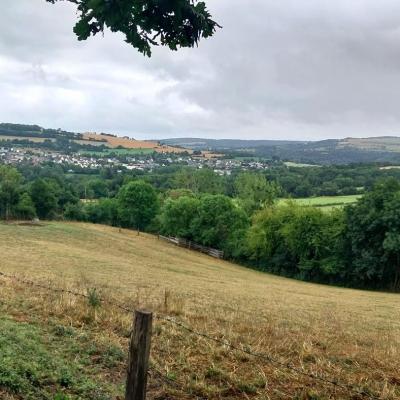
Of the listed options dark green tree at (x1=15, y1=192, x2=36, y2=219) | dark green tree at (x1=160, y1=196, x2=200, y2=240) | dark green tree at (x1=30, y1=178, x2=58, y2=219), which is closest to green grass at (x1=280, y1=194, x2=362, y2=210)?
dark green tree at (x1=160, y1=196, x2=200, y2=240)

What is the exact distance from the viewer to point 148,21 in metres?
5.75

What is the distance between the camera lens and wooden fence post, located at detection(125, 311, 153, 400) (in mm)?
5035

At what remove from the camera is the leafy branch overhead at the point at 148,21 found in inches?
206

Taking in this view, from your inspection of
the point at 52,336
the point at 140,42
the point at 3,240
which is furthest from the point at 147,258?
the point at 140,42

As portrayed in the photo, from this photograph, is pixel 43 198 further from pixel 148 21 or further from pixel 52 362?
pixel 148 21

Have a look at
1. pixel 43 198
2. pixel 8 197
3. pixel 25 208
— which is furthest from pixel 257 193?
pixel 8 197

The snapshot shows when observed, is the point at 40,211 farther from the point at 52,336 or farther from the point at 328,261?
the point at 52,336

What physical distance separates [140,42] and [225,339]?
6417mm

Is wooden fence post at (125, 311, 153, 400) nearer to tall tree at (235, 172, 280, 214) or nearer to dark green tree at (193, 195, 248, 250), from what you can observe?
dark green tree at (193, 195, 248, 250)

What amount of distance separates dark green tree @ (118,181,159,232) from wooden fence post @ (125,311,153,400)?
7595 centimetres

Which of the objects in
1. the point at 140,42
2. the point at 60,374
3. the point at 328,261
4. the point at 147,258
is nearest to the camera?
the point at 140,42

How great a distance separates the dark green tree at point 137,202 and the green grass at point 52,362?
7150 cm

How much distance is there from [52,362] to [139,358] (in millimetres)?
2879

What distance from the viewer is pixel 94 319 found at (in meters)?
10.4
